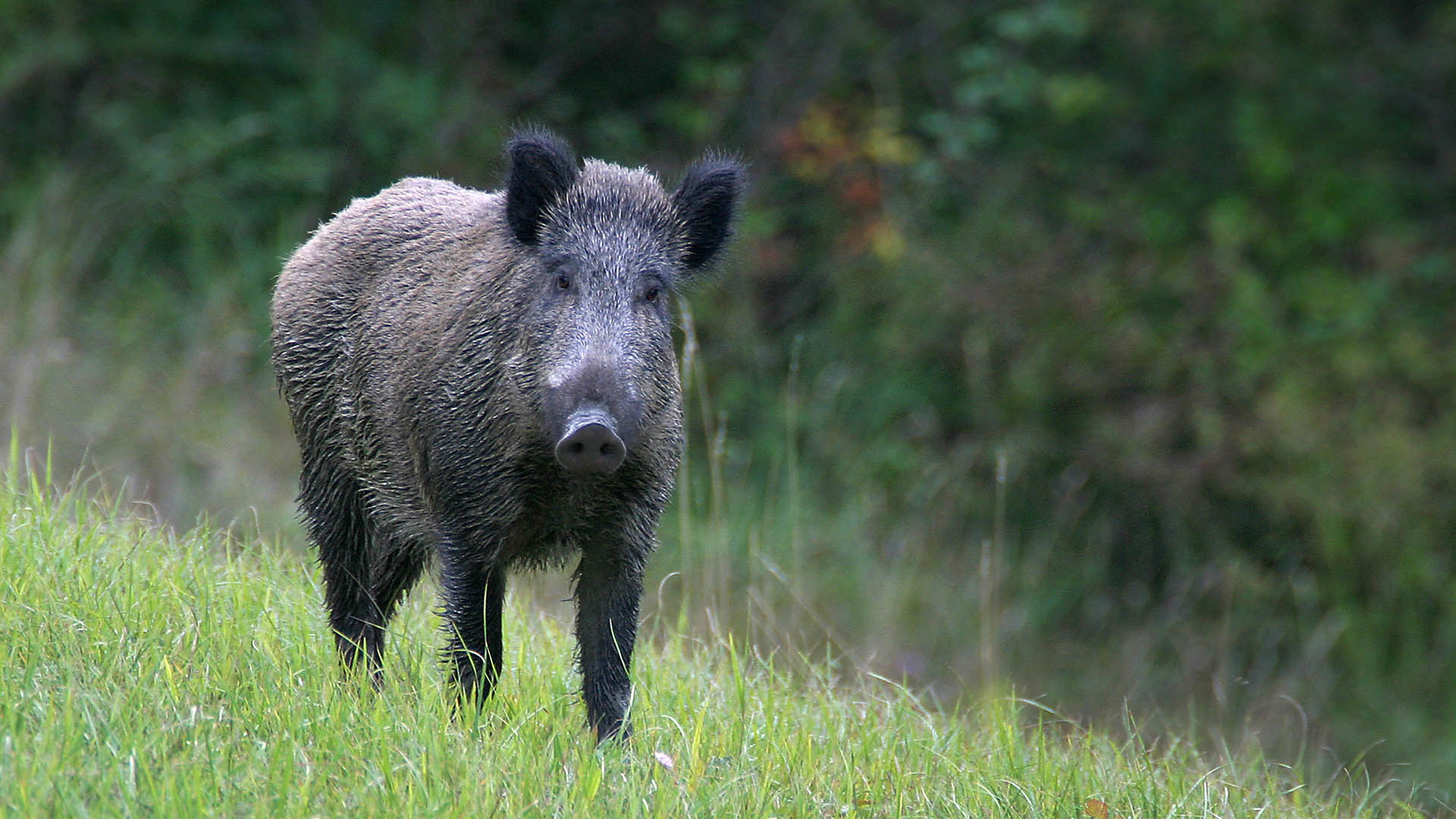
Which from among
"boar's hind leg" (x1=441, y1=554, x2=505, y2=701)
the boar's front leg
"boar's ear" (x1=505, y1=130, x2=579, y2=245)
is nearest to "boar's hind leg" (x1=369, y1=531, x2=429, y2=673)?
"boar's hind leg" (x1=441, y1=554, x2=505, y2=701)

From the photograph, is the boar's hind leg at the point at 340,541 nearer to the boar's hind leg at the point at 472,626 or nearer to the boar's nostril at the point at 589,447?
the boar's hind leg at the point at 472,626

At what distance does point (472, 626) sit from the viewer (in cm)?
394

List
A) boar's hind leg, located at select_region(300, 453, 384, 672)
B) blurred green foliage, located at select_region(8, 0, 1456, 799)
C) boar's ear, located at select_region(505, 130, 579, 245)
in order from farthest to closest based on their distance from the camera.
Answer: blurred green foliage, located at select_region(8, 0, 1456, 799) < boar's hind leg, located at select_region(300, 453, 384, 672) < boar's ear, located at select_region(505, 130, 579, 245)

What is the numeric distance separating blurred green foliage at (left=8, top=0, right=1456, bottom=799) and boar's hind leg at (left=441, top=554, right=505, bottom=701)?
3.77 metres

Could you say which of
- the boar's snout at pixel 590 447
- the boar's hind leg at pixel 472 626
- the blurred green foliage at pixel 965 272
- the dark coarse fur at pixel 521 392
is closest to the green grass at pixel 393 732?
the boar's hind leg at pixel 472 626

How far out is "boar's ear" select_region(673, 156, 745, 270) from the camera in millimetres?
4262

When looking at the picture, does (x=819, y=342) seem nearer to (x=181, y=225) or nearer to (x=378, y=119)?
(x=378, y=119)

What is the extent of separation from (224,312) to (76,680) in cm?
645

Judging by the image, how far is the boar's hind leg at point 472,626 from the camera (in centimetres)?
390

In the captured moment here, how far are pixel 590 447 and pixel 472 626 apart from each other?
75cm

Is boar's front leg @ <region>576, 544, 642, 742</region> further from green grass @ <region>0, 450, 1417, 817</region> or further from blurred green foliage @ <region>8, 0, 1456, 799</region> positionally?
blurred green foliage @ <region>8, 0, 1456, 799</region>

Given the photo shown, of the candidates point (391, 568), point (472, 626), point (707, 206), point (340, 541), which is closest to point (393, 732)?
point (472, 626)

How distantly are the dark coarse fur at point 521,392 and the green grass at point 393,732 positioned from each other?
21cm

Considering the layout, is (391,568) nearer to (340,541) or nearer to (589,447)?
(340,541)
